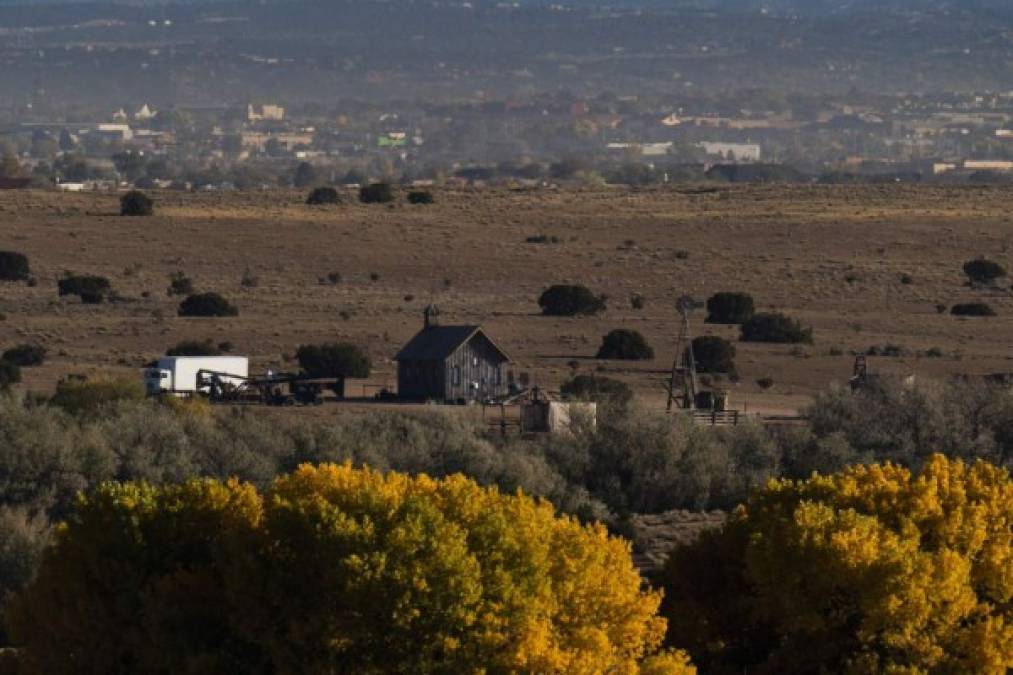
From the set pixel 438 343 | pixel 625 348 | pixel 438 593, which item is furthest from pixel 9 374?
pixel 438 593

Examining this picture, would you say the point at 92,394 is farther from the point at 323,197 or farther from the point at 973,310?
the point at 323,197

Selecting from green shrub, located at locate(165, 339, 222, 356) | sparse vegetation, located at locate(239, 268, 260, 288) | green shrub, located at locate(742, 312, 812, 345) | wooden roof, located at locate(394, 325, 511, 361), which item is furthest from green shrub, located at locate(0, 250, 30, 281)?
wooden roof, located at locate(394, 325, 511, 361)

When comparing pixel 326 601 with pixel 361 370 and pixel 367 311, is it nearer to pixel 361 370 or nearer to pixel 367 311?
pixel 361 370

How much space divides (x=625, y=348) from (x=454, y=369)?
26.3ft

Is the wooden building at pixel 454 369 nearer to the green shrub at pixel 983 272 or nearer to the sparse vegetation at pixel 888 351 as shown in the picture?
the sparse vegetation at pixel 888 351

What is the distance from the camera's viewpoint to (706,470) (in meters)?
44.6

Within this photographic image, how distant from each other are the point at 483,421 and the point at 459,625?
2236 centimetres

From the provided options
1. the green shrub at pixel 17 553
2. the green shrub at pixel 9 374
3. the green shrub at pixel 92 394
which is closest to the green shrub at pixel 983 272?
the green shrub at pixel 9 374

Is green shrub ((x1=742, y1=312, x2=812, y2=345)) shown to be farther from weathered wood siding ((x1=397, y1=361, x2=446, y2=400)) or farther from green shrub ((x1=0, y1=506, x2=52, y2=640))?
green shrub ((x1=0, y1=506, x2=52, y2=640))

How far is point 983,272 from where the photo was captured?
244 ft

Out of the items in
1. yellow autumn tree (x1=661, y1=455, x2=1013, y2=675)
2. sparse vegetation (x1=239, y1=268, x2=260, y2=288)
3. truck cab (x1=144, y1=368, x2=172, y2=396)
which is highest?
yellow autumn tree (x1=661, y1=455, x2=1013, y2=675)

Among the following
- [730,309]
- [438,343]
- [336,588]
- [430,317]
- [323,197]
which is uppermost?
[336,588]

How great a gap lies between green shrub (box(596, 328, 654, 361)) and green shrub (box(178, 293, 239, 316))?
1002 cm

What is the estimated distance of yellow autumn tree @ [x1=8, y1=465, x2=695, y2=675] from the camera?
1069 inches
